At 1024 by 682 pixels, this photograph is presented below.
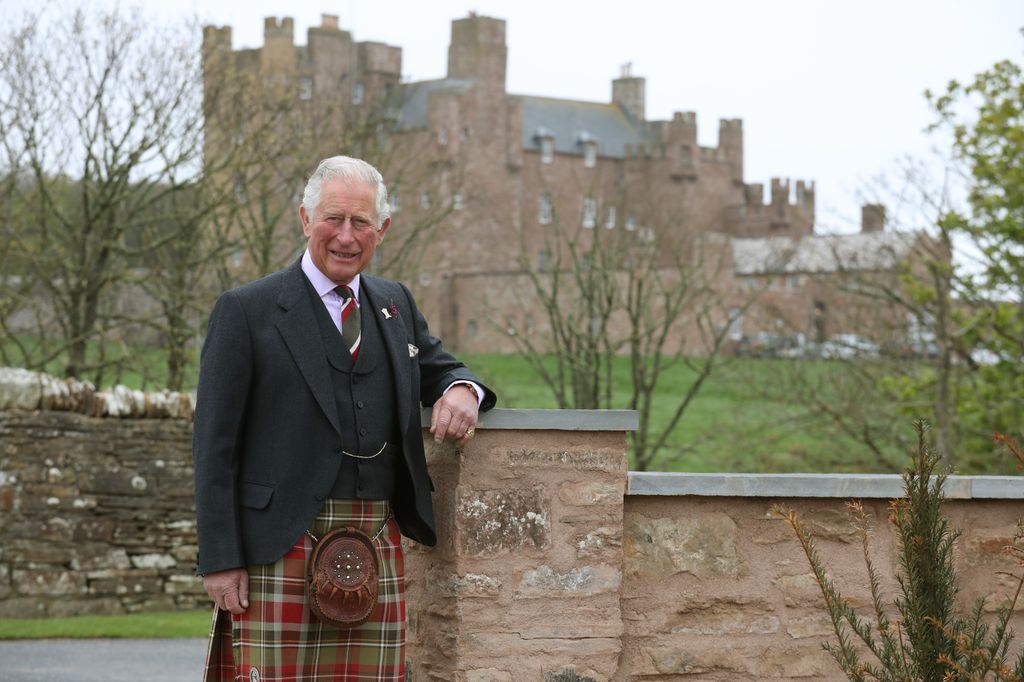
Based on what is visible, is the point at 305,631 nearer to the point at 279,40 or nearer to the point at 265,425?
the point at 265,425

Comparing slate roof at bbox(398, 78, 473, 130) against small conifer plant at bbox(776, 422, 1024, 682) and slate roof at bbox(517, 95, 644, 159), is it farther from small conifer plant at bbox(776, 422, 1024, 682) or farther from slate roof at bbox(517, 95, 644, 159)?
small conifer plant at bbox(776, 422, 1024, 682)

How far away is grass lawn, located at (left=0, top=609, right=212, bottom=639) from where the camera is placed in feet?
36.0

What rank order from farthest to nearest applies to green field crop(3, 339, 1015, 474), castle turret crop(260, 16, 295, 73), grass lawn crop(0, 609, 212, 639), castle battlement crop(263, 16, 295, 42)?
castle battlement crop(263, 16, 295, 42) → castle turret crop(260, 16, 295, 73) → green field crop(3, 339, 1015, 474) → grass lawn crop(0, 609, 212, 639)

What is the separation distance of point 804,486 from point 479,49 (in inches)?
2771

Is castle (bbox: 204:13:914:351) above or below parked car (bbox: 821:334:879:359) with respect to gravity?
above

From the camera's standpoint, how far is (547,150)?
81.8 meters

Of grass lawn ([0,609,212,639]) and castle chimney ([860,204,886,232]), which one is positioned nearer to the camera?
grass lawn ([0,609,212,639])

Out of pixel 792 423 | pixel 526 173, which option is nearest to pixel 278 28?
pixel 526 173

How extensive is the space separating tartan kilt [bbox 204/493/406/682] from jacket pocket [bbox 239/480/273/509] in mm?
143

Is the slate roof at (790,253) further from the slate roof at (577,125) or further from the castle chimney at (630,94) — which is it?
the castle chimney at (630,94)

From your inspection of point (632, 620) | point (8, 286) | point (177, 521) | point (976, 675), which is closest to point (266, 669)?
point (632, 620)

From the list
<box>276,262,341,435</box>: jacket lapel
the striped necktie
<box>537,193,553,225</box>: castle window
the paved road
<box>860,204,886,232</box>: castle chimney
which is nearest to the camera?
<box>276,262,341,435</box>: jacket lapel

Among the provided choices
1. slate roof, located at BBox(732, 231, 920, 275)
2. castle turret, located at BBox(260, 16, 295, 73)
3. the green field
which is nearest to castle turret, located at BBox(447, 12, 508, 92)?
slate roof, located at BBox(732, 231, 920, 275)

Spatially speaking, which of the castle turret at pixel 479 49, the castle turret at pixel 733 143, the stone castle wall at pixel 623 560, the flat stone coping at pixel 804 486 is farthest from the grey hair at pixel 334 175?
the castle turret at pixel 733 143
